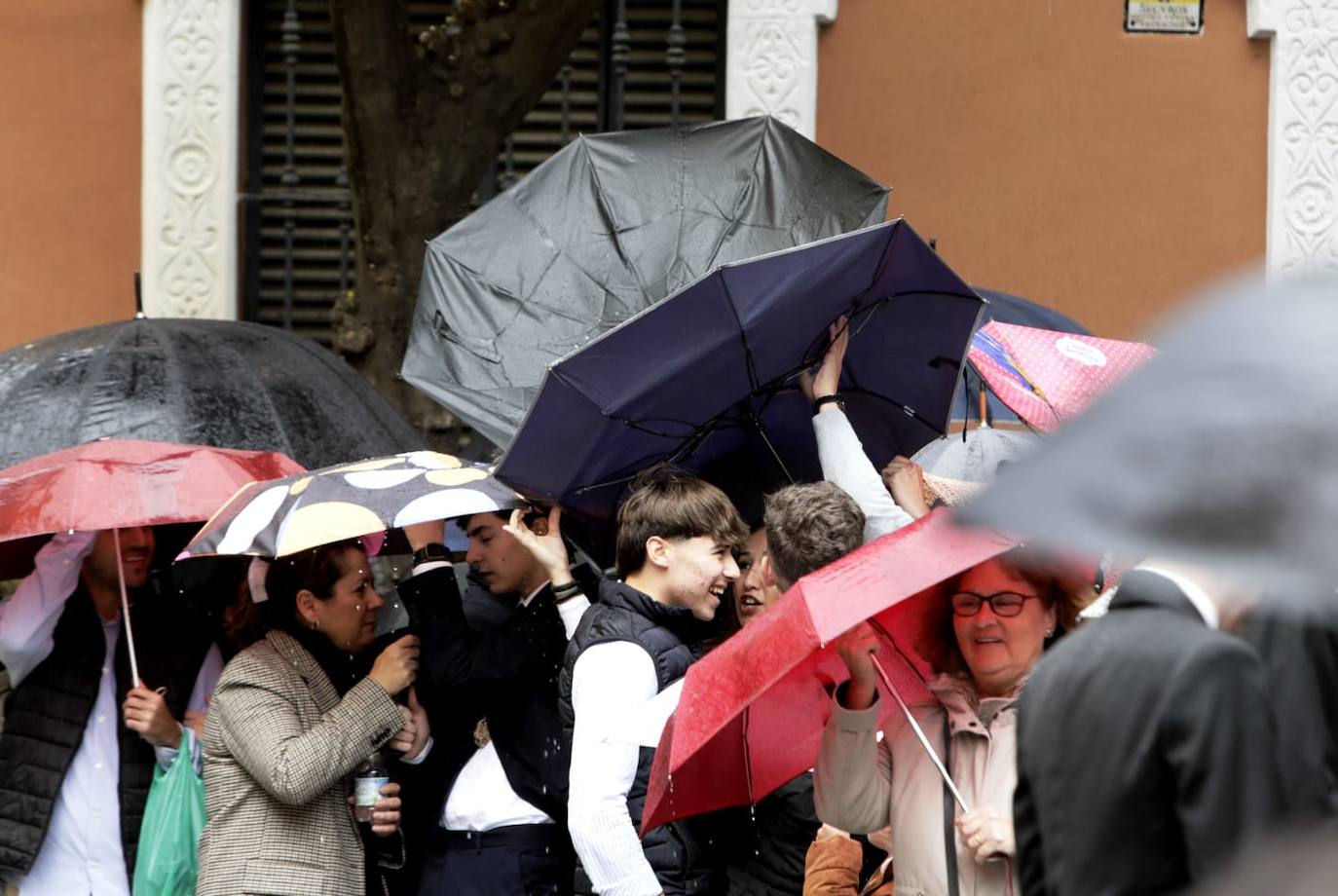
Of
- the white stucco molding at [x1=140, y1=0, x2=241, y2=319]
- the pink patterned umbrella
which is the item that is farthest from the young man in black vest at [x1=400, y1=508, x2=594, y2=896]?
the white stucco molding at [x1=140, y1=0, x2=241, y2=319]

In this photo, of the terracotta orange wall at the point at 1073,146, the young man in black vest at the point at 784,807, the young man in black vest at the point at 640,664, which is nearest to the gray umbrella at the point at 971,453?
the young man in black vest at the point at 784,807

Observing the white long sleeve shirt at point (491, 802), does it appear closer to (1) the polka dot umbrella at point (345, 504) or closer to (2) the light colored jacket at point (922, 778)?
(1) the polka dot umbrella at point (345, 504)

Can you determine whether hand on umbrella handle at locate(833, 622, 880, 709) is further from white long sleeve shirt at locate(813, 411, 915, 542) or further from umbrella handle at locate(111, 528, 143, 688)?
umbrella handle at locate(111, 528, 143, 688)

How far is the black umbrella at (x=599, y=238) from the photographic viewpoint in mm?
5148

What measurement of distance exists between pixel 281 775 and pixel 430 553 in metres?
0.66

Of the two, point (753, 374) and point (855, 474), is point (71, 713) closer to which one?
point (753, 374)

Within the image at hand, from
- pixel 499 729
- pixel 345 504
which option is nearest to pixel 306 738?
pixel 499 729

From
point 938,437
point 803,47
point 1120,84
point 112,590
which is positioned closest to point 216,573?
point 112,590

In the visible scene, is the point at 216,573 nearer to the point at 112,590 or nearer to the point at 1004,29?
the point at 112,590

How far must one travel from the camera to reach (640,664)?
13.5 feet

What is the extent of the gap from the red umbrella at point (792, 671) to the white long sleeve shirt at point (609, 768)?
0.28 meters

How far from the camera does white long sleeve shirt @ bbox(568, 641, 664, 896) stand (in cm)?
406

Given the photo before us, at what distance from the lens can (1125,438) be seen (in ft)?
6.35

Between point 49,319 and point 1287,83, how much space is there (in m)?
5.50
